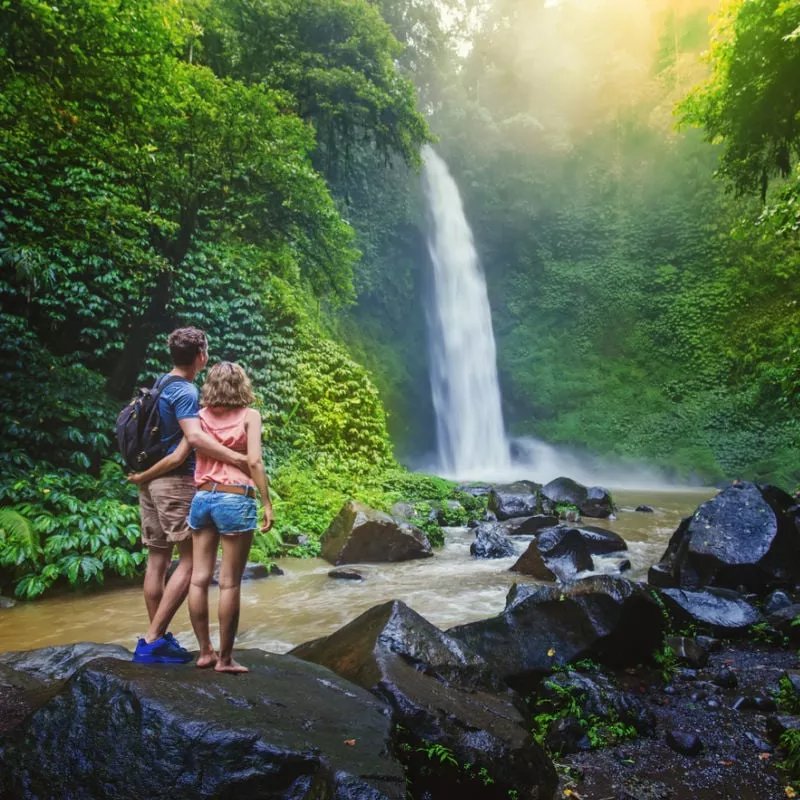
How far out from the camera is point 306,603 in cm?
601

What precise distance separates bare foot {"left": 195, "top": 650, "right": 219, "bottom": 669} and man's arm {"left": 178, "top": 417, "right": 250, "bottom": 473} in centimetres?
95

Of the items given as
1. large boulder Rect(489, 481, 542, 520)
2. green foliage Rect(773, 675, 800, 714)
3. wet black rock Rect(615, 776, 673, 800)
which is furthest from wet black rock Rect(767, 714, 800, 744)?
large boulder Rect(489, 481, 542, 520)

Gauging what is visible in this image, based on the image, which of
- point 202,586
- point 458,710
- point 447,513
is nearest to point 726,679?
point 458,710

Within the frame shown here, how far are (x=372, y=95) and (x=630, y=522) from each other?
1337 centimetres

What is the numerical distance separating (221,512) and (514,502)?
9.44 metres

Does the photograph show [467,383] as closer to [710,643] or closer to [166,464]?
[710,643]

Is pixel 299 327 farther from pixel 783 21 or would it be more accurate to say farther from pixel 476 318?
pixel 476 318

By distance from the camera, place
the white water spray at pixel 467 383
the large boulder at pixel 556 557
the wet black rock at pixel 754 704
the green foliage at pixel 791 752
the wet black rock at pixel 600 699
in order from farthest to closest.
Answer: the white water spray at pixel 467 383, the large boulder at pixel 556 557, the wet black rock at pixel 754 704, the wet black rock at pixel 600 699, the green foliage at pixel 791 752

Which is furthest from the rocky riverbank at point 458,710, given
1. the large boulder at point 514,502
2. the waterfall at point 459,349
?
the waterfall at point 459,349

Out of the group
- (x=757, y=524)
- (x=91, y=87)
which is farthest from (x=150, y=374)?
(x=757, y=524)

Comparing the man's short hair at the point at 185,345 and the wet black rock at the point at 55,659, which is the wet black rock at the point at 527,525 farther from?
the man's short hair at the point at 185,345

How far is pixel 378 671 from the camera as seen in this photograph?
9.47 ft

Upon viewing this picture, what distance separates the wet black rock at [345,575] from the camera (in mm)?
7039

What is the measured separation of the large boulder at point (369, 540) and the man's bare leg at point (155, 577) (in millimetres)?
4926
